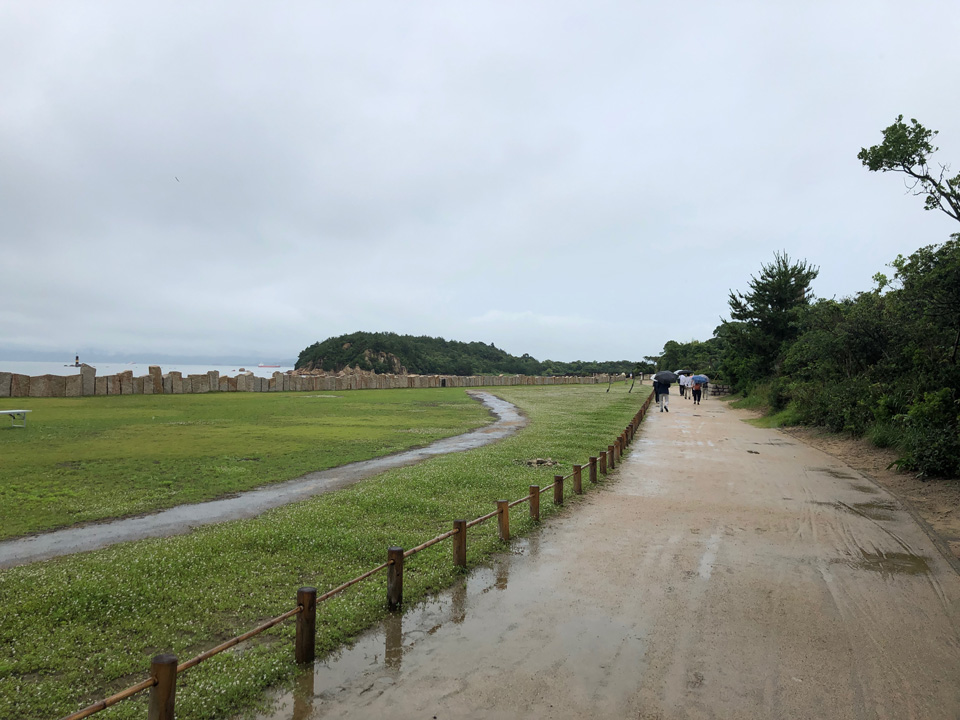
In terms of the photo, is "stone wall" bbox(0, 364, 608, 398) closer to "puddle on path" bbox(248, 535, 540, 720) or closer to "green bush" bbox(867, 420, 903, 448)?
"puddle on path" bbox(248, 535, 540, 720)

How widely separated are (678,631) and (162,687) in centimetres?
430

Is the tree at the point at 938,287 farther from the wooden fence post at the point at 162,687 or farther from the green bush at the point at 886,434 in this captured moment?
the wooden fence post at the point at 162,687

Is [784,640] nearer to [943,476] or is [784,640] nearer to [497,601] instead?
[497,601]

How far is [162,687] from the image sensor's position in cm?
345

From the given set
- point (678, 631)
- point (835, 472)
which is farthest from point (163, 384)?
point (678, 631)

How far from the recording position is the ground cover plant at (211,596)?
14.5 ft

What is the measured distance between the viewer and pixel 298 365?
11069 centimetres

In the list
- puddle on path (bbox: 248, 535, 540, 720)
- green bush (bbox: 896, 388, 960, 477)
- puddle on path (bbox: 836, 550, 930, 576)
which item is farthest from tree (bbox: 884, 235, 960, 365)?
puddle on path (bbox: 248, 535, 540, 720)

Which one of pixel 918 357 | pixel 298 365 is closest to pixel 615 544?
pixel 918 357

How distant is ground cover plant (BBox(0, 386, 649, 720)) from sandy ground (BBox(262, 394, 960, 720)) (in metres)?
0.53

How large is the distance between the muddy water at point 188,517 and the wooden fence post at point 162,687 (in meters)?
5.07

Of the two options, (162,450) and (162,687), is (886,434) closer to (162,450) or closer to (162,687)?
(162,687)

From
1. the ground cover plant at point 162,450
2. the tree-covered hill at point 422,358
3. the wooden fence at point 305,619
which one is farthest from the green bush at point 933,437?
the tree-covered hill at point 422,358

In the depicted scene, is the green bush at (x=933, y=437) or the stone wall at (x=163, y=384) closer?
the green bush at (x=933, y=437)
